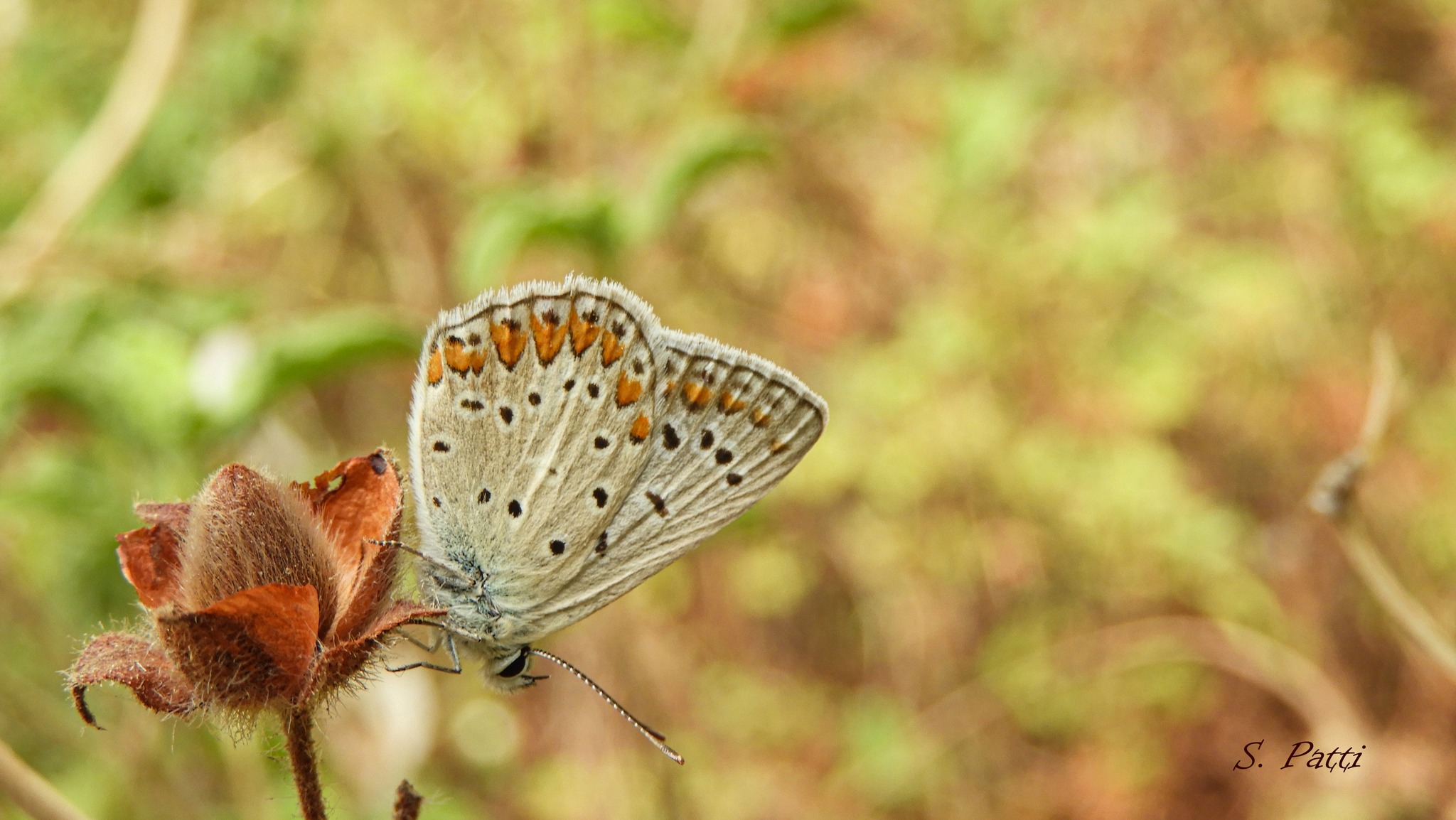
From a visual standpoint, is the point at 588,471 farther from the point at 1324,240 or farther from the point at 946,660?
the point at 1324,240

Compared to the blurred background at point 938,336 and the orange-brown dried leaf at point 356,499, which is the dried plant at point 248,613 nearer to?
the orange-brown dried leaf at point 356,499

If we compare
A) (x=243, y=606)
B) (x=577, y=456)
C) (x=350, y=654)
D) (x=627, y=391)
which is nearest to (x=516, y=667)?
(x=577, y=456)

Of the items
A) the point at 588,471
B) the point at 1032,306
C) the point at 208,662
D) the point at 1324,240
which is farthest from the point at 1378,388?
the point at 1324,240

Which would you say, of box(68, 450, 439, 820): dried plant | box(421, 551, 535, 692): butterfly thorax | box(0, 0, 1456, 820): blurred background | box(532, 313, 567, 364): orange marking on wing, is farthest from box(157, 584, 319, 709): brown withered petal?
box(0, 0, 1456, 820): blurred background

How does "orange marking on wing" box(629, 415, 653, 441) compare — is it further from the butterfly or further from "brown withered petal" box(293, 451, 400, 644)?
"brown withered petal" box(293, 451, 400, 644)

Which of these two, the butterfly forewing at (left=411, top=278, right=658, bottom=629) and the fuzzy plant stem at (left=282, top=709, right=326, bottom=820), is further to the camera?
A: the butterfly forewing at (left=411, top=278, right=658, bottom=629)

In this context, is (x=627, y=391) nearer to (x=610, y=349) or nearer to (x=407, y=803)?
(x=610, y=349)

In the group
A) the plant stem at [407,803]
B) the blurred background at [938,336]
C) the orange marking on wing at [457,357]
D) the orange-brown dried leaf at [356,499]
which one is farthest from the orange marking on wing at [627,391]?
the blurred background at [938,336]
